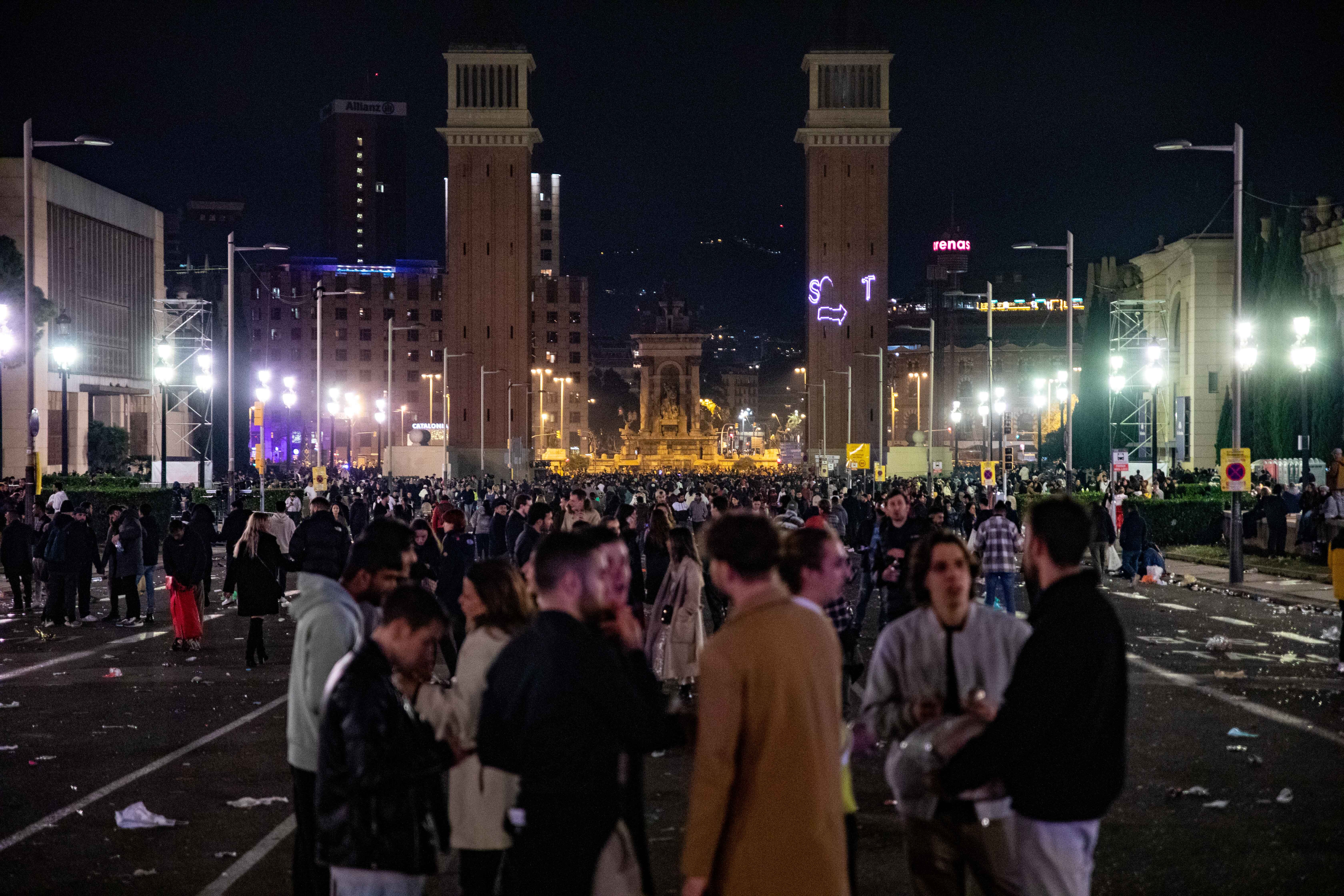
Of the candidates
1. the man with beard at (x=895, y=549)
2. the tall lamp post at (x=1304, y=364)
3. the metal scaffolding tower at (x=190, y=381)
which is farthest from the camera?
the metal scaffolding tower at (x=190, y=381)

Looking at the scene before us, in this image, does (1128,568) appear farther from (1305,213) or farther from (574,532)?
(1305,213)

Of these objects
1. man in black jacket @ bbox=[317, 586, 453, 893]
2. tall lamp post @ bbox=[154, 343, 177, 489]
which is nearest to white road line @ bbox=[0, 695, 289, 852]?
man in black jacket @ bbox=[317, 586, 453, 893]

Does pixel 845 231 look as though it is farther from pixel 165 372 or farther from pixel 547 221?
pixel 547 221

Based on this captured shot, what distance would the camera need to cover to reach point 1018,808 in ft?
15.9

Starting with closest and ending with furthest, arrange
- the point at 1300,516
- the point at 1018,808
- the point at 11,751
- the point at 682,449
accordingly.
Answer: the point at 1018,808, the point at 11,751, the point at 1300,516, the point at 682,449

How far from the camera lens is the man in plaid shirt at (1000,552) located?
1684cm

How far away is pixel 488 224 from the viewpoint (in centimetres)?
10019

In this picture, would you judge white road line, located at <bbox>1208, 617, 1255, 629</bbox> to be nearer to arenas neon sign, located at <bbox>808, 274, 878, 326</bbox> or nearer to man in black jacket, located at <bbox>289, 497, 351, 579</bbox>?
→ man in black jacket, located at <bbox>289, 497, 351, 579</bbox>

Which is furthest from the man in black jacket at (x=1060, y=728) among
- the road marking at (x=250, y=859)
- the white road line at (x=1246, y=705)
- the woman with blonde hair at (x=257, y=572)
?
the woman with blonde hair at (x=257, y=572)

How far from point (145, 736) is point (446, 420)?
265 feet

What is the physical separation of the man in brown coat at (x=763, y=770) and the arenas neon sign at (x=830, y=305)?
9559cm

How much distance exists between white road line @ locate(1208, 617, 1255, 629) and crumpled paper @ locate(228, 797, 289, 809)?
14.1m

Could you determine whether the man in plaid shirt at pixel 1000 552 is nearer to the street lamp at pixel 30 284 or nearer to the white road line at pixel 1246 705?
the white road line at pixel 1246 705

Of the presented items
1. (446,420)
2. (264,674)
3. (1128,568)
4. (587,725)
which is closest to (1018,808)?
(587,725)
